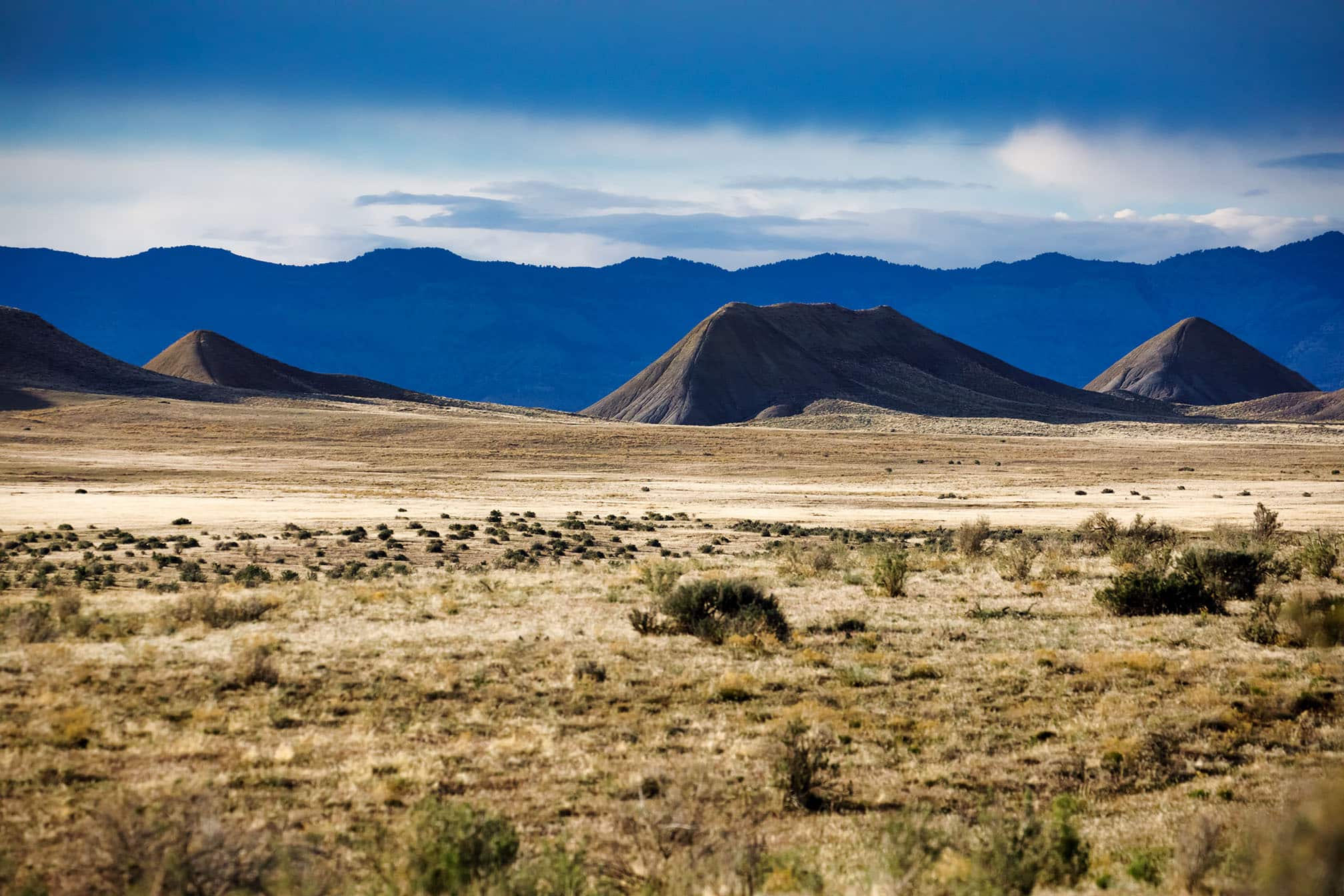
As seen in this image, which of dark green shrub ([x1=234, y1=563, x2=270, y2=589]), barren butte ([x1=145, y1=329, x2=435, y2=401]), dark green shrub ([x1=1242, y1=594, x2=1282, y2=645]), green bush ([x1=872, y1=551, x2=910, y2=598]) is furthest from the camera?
→ barren butte ([x1=145, y1=329, x2=435, y2=401])

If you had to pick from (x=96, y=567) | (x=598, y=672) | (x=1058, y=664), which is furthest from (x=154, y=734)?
(x=96, y=567)

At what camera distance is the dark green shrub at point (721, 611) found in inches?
688

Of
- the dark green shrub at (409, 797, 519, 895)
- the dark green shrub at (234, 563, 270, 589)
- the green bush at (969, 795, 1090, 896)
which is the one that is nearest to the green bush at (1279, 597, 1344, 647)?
the green bush at (969, 795, 1090, 896)

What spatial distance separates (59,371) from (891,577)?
152 metres

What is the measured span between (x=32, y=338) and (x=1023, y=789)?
175609mm

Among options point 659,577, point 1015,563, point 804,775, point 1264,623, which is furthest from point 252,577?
point 1264,623

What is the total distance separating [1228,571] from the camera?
21.9 meters

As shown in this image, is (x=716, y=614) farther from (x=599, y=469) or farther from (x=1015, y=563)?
(x=599, y=469)

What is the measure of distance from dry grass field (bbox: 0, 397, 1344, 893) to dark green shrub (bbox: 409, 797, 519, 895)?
1.2 inches

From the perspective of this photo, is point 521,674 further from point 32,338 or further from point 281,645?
point 32,338

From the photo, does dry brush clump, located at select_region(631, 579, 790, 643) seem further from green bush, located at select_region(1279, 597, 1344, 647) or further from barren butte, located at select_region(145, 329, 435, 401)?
barren butte, located at select_region(145, 329, 435, 401)

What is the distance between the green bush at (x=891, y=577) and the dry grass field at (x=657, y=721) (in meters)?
0.19

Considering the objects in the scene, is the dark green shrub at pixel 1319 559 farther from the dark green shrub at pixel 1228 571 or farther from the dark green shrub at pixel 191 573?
the dark green shrub at pixel 191 573

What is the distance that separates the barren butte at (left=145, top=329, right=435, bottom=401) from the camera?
181375 mm
